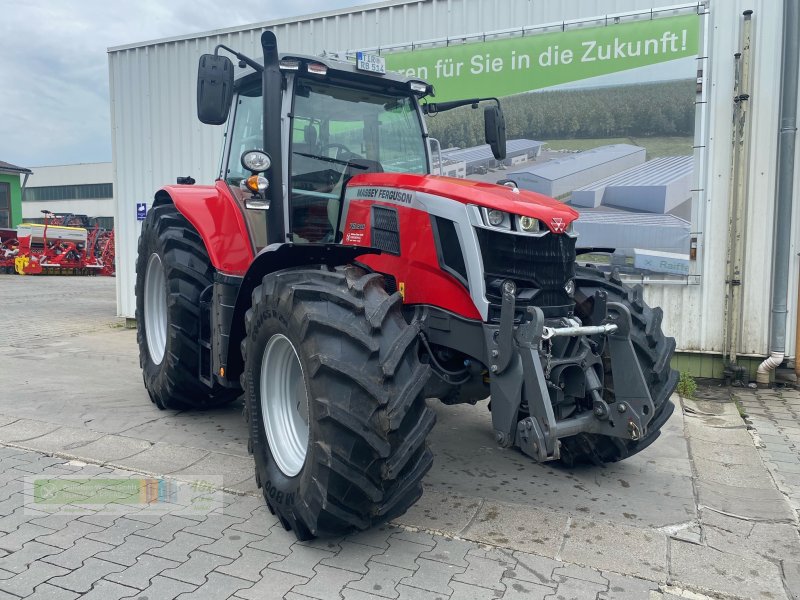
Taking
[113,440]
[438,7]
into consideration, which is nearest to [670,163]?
[438,7]

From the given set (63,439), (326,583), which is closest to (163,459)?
(63,439)

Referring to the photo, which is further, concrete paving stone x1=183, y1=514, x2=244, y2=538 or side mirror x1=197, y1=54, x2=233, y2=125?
side mirror x1=197, y1=54, x2=233, y2=125

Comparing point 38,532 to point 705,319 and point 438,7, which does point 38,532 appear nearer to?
point 705,319

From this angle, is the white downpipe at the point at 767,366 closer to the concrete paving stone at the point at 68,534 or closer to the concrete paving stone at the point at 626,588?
the concrete paving stone at the point at 626,588

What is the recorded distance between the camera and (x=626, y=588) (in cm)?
297

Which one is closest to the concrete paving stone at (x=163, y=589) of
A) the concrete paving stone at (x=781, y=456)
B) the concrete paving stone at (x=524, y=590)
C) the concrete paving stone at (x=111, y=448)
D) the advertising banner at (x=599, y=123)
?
the concrete paving stone at (x=524, y=590)

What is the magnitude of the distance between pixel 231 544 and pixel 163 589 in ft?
1.50

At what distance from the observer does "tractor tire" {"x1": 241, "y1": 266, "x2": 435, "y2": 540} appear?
2.99 meters

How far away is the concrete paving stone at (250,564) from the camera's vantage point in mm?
3020

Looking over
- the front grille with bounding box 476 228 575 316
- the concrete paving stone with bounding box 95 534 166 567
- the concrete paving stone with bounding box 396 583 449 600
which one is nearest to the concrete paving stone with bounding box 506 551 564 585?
the concrete paving stone with bounding box 396 583 449 600

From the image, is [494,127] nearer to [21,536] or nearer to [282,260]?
[282,260]

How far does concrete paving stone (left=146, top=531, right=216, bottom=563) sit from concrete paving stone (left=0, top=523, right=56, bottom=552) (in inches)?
18.8

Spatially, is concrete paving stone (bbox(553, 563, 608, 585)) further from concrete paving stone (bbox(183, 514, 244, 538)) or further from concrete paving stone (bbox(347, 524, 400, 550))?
concrete paving stone (bbox(183, 514, 244, 538))

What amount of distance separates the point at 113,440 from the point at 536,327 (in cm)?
327
